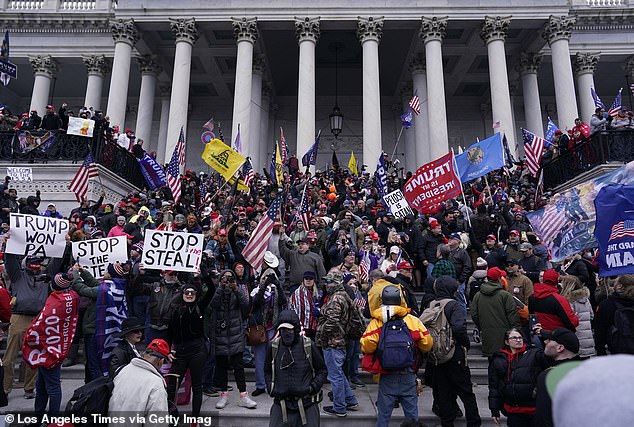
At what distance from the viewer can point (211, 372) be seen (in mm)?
6965

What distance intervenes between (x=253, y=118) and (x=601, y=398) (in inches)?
1006

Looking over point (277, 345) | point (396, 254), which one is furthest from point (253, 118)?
point (277, 345)

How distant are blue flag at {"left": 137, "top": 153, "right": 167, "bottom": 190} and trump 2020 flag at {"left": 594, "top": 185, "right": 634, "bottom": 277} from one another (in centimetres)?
1538

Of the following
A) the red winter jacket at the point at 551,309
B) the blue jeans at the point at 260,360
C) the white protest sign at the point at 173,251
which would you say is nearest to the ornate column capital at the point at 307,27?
the white protest sign at the point at 173,251

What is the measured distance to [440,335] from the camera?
5.68 m

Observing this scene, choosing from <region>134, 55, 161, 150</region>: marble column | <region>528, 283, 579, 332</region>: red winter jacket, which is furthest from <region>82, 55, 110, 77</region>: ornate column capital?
<region>528, 283, 579, 332</region>: red winter jacket

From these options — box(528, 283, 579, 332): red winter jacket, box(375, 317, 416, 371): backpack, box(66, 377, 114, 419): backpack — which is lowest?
box(66, 377, 114, 419): backpack

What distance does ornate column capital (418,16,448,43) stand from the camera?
75.7 ft

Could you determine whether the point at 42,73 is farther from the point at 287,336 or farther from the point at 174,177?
the point at 287,336

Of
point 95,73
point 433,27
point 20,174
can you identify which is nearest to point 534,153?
point 433,27

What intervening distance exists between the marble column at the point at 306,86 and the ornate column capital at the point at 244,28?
2.36 meters

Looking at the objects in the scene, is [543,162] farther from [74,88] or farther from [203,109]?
[74,88]

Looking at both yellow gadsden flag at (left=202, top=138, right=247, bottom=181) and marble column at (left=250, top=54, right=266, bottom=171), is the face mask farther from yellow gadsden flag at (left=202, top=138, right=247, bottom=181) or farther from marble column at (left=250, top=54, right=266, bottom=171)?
marble column at (left=250, top=54, right=266, bottom=171)

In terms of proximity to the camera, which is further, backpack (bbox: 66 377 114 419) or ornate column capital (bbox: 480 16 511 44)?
ornate column capital (bbox: 480 16 511 44)
